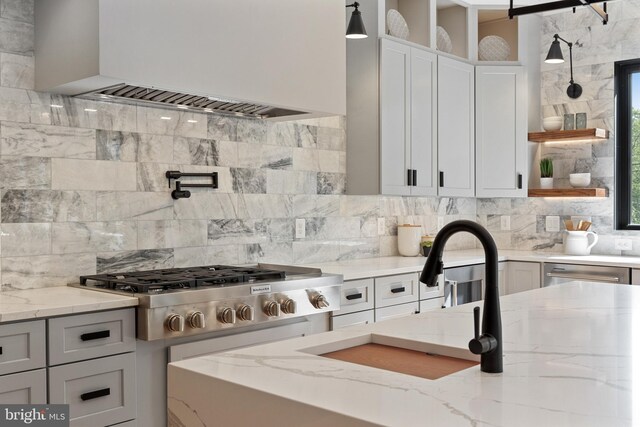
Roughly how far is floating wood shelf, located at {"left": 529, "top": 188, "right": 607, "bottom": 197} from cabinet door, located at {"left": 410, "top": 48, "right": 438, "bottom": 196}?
1.04m

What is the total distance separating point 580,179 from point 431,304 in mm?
1789

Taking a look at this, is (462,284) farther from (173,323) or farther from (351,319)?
(173,323)

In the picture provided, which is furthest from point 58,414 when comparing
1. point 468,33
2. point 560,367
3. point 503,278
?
point 468,33

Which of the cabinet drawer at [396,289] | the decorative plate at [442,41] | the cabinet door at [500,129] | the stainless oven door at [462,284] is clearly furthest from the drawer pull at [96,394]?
the decorative plate at [442,41]

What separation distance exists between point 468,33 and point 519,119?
0.81 m

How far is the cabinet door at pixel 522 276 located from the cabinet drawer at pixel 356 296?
5.49ft

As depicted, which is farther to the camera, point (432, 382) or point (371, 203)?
point (371, 203)

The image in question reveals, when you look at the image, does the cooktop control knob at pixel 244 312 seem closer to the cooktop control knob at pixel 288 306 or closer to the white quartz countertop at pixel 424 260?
the cooktop control knob at pixel 288 306

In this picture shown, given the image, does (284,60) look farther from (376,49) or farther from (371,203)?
(371,203)

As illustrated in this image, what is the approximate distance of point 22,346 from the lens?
2.28 meters

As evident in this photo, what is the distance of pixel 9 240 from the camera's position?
9.26ft

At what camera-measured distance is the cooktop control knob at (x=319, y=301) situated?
10.7ft

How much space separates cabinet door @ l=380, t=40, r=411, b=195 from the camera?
14.1 feet

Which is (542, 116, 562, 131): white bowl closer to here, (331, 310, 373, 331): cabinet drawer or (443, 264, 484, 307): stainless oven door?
(443, 264, 484, 307): stainless oven door
